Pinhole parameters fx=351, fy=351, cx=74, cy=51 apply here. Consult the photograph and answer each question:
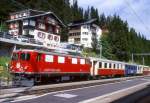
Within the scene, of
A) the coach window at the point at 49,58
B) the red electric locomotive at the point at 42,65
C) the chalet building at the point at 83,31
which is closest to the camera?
the red electric locomotive at the point at 42,65

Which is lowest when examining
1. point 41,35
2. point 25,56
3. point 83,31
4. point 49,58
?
point 49,58

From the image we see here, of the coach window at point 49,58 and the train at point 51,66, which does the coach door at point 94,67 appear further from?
the coach window at point 49,58

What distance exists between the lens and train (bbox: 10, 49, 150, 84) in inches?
1204

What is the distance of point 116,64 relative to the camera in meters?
56.6

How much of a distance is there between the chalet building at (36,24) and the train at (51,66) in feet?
113

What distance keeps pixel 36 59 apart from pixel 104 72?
20.4m

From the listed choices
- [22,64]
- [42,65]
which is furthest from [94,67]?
[22,64]

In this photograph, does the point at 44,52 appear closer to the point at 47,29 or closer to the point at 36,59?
the point at 36,59

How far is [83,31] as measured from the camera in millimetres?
123625

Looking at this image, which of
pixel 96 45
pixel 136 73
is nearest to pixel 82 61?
pixel 136 73

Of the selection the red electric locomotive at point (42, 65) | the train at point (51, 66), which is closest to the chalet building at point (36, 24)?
the train at point (51, 66)

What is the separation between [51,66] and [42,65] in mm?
1847

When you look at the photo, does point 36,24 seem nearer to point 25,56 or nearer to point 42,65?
point 42,65

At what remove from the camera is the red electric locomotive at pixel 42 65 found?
100ft
